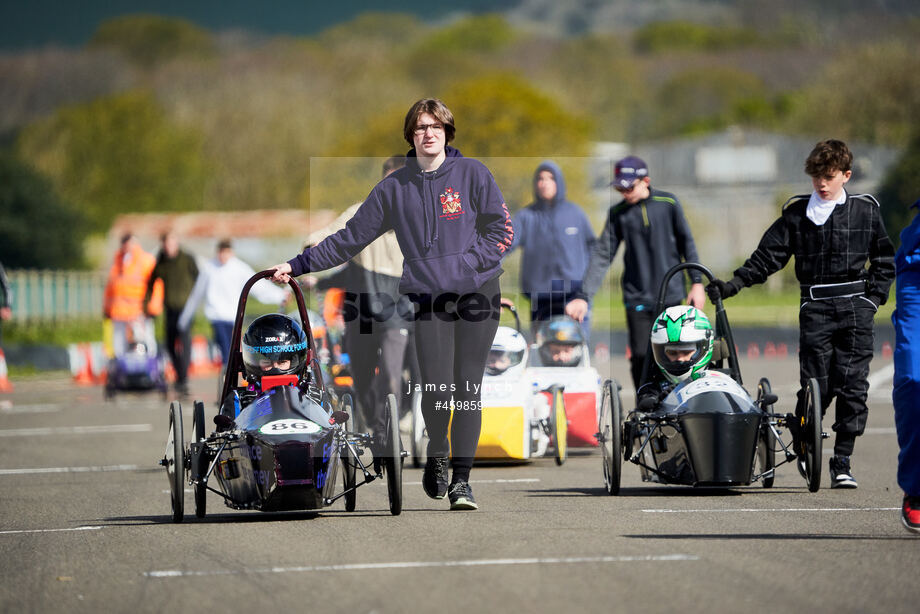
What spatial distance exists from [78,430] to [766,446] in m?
9.11

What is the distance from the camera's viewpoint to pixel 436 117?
926cm

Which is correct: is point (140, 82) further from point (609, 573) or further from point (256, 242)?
point (609, 573)

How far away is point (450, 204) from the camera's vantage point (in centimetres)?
922

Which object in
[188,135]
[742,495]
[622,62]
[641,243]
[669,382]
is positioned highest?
[622,62]

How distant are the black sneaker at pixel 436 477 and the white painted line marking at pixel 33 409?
1137 centimetres

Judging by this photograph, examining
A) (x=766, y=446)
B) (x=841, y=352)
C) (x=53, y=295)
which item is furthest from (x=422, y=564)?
(x=53, y=295)

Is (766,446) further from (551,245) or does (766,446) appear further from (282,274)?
(551,245)

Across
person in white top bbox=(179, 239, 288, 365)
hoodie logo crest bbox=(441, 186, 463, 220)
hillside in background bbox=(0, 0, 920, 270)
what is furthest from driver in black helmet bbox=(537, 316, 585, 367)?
hillside in background bbox=(0, 0, 920, 270)

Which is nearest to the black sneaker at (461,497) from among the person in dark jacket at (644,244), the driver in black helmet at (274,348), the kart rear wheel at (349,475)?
the kart rear wheel at (349,475)

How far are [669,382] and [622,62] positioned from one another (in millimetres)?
157165

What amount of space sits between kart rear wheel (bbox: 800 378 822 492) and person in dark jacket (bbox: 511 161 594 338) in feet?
15.3

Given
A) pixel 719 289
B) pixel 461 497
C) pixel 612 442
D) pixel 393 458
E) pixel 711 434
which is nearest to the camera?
pixel 393 458

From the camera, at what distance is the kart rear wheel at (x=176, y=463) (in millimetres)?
9008

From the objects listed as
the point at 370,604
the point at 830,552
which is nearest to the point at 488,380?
the point at 830,552
